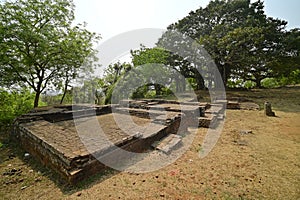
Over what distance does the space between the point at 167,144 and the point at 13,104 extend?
727cm

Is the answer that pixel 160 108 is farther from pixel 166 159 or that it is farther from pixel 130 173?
pixel 130 173

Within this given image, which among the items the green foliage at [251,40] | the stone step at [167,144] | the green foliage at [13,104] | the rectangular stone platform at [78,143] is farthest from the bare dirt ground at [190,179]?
the green foliage at [251,40]

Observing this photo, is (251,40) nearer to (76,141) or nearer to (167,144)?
(167,144)

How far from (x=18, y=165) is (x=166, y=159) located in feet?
9.97

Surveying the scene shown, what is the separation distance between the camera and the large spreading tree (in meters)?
6.02

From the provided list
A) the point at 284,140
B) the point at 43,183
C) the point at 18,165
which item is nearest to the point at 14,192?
the point at 43,183

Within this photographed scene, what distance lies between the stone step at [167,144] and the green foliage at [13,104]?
5951 mm

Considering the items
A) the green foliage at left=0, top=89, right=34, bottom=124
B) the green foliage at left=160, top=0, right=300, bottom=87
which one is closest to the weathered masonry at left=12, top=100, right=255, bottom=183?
the green foliage at left=0, top=89, right=34, bottom=124

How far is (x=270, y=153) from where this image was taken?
3451mm

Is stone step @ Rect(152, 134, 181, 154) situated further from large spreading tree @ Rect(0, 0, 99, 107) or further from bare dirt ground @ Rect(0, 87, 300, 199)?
large spreading tree @ Rect(0, 0, 99, 107)

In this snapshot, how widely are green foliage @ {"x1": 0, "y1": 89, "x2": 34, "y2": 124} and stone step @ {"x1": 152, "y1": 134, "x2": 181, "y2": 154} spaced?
5.95 m

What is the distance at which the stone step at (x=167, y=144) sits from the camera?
3557mm

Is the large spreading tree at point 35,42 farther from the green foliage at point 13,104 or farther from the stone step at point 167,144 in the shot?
the stone step at point 167,144

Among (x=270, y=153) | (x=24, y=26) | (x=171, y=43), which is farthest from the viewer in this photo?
(x=171, y=43)
